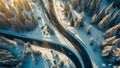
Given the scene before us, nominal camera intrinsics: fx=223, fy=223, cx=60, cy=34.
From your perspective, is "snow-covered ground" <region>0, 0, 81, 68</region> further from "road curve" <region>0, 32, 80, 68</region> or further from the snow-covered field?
"road curve" <region>0, 32, 80, 68</region>

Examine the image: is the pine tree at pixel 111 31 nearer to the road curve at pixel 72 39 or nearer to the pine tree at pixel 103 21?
the pine tree at pixel 103 21

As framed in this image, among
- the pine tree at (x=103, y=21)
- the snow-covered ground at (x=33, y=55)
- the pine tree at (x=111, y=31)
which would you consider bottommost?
the snow-covered ground at (x=33, y=55)

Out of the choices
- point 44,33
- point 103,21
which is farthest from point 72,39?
→ point 103,21

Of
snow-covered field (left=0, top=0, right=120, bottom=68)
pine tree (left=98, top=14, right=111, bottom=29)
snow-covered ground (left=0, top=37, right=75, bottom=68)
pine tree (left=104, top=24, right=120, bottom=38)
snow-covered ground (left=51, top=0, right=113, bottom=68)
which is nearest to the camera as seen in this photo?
snow-covered ground (left=0, top=37, right=75, bottom=68)

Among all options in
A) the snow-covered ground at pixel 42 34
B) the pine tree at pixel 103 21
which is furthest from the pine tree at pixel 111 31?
the snow-covered ground at pixel 42 34

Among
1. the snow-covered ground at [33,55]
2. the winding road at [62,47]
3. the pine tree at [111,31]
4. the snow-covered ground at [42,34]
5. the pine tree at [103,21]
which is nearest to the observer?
the snow-covered ground at [33,55]

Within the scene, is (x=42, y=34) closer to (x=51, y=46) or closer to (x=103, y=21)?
(x=51, y=46)

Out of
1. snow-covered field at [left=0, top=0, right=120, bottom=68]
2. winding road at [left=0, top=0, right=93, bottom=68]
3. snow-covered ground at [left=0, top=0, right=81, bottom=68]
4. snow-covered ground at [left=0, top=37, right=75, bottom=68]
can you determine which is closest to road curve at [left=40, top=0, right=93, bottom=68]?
winding road at [left=0, top=0, right=93, bottom=68]

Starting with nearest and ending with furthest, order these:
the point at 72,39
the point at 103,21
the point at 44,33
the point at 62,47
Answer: the point at 103,21, the point at 62,47, the point at 72,39, the point at 44,33
